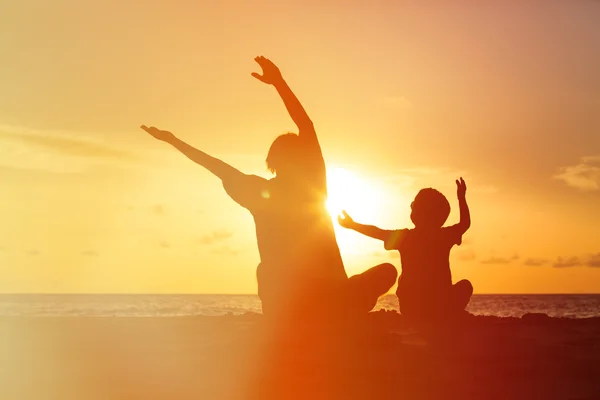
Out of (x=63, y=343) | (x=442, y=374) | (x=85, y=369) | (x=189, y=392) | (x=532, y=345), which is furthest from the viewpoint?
(x=63, y=343)

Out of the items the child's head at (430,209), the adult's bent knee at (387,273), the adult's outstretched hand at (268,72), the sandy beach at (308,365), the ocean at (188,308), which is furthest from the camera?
the ocean at (188,308)

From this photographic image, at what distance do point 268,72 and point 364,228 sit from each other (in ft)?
7.50

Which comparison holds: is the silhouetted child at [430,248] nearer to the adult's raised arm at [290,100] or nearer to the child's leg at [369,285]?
the child's leg at [369,285]

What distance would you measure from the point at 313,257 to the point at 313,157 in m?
0.79

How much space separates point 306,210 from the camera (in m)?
5.44

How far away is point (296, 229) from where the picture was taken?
542cm

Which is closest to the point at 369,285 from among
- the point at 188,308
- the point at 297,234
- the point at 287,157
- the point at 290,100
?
the point at 297,234

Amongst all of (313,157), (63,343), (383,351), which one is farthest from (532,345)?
(63,343)

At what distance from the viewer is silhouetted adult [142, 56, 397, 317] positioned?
538cm

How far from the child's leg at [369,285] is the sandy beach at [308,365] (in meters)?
0.24

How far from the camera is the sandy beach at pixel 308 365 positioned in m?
4.38

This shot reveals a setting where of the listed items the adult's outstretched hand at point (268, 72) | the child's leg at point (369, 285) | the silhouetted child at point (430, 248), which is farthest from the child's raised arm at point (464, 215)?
the adult's outstretched hand at point (268, 72)

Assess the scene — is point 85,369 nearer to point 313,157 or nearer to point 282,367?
point 282,367

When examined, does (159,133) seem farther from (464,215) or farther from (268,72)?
(464,215)
